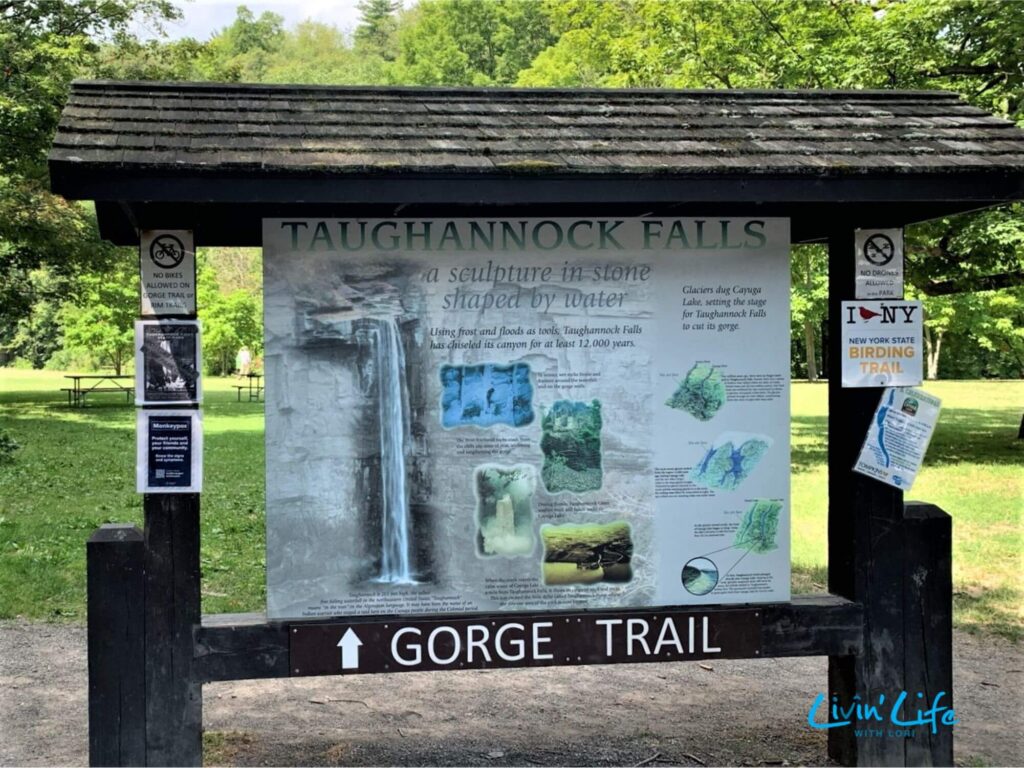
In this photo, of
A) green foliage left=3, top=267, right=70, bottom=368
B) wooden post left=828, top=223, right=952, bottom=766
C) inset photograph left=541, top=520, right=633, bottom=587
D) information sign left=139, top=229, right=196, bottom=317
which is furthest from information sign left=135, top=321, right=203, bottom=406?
green foliage left=3, top=267, right=70, bottom=368

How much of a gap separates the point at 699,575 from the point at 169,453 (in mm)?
2347

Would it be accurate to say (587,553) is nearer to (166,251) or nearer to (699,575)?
(699,575)

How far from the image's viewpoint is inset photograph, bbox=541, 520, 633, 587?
4.59 metres

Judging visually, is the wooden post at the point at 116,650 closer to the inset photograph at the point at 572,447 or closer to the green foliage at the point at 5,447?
the inset photograph at the point at 572,447

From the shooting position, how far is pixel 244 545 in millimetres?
10781

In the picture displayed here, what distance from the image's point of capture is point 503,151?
4129 mm

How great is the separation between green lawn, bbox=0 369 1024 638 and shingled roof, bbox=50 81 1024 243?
4747mm

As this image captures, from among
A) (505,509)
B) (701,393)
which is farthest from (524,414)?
(701,393)

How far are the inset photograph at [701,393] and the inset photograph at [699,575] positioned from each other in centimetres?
64

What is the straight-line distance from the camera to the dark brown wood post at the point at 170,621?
4312mm

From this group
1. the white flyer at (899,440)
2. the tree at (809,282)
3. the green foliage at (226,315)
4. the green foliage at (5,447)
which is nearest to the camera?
the white flyer at (899,440)

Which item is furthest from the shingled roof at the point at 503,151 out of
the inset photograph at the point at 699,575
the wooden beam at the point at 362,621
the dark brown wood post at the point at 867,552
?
the wooden beam at the point at 362,621

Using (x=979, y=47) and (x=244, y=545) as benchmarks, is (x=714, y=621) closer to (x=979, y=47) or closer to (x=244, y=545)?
(x=244, y=545)

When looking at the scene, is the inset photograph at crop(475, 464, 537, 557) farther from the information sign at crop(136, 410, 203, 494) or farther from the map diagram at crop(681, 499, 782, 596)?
the information sign at crop(136, 410, 203, 494)
